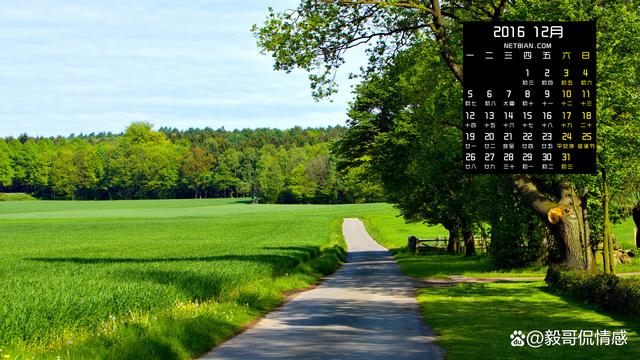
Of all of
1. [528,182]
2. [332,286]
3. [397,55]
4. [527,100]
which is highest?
[397,55]

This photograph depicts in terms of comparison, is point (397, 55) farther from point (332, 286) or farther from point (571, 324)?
point (571, 324)

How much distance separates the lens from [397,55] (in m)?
30.9

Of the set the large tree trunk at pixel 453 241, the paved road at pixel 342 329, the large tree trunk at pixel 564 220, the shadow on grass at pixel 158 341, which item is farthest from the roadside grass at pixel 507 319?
the large tree trunk at pixel 453 241

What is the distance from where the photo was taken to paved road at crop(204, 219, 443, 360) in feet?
48.3

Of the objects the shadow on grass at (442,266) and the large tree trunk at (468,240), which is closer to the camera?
the shadow on grass at (442,266)

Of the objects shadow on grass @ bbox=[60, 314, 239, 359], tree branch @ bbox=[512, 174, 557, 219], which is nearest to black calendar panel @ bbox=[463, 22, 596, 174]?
shadow on grass @ bbox=[60, 314, 239, 359]

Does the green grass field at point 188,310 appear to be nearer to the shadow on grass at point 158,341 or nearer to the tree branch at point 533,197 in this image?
the shadow on grass at point 158,341

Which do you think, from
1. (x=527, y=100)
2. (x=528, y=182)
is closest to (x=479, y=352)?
(x=527, y=100)

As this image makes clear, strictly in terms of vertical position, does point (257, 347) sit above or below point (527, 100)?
below

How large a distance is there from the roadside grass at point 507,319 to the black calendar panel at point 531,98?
12.9 feet

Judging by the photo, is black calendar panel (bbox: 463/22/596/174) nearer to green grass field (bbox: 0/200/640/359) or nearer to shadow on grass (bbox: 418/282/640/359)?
shadow on grass (bbox: 418/282/640/359)

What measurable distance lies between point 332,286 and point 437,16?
39.6 ft

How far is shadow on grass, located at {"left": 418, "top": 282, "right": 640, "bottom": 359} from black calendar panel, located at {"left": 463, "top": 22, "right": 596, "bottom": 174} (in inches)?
153

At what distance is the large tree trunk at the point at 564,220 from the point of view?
1057 inches
